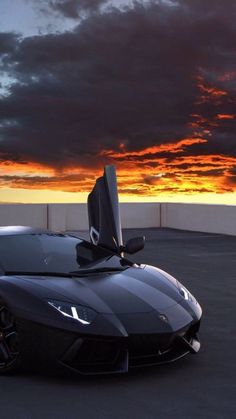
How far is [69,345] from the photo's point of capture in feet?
16.5

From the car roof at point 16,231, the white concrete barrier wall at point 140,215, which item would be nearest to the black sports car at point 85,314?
the car roof at point 16,231

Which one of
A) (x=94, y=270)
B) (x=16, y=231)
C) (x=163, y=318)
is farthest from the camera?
(x=16, y=231)

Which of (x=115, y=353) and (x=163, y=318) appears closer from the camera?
(x=115, y=353)

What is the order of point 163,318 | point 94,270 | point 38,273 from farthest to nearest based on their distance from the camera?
point 94,270 → point 38,273 → point 163,318

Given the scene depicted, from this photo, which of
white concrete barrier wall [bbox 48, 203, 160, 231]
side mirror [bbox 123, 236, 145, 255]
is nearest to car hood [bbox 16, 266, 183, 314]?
side mirror [bbox 123, 236, 145, 255]

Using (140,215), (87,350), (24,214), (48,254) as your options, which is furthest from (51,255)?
(140,215)

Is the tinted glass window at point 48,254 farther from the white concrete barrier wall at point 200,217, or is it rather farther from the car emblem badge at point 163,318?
the white concrete barrier wall at point 200,217

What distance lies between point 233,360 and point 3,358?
197 cm

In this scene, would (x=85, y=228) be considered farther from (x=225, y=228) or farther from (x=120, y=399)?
(x=120, y=399)

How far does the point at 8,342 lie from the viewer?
538cm

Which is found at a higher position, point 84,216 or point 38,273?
point 38,273

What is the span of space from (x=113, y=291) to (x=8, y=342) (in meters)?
0.93

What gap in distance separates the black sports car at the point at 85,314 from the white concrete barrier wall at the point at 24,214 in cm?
2042

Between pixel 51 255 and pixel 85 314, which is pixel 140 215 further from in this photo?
pixel 85 314
